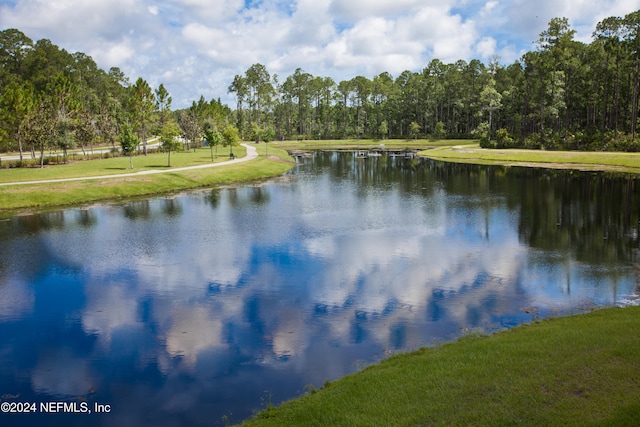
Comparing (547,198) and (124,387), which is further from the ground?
(547,198)

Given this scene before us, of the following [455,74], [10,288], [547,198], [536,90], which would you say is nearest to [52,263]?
[10,288]

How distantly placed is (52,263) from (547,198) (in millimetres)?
44561

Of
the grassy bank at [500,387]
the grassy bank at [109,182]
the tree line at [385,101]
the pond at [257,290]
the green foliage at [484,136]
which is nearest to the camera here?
the grassy bank at [500,387]

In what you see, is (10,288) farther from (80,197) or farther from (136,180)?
(136,180)

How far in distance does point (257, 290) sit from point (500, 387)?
14523 mm

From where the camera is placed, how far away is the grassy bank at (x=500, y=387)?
409 inches

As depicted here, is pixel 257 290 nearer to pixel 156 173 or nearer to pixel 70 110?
pixel 156 173

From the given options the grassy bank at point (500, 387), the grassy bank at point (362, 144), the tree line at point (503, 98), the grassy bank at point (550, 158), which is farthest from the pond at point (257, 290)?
the grassy bank at point (362, 144)

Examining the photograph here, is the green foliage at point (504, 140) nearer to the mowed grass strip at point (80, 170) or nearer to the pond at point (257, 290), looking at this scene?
the pond at point (257, 290)

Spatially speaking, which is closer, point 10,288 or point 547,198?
point 10,288

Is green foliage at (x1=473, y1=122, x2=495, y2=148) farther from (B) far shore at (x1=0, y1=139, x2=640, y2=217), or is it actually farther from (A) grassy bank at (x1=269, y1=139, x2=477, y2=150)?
(B) far shore at (x1=0, y1=139, x2=640, y2=217)

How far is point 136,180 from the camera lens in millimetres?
59531

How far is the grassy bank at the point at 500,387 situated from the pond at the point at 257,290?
242 cm

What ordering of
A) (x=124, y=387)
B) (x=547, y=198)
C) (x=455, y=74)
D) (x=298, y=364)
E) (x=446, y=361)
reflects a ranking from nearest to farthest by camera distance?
(x=446, y=361), (x=124, y=387), (x=298, y=364), (x=547, y=198), (x=455, y=74)
